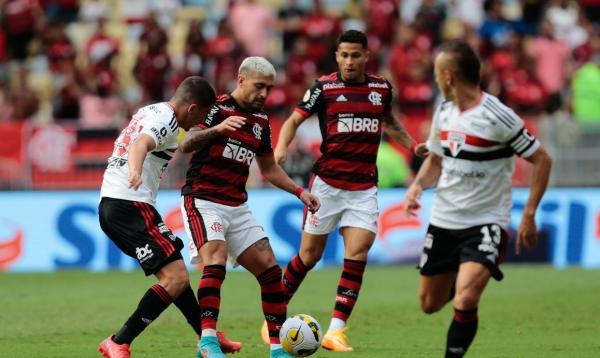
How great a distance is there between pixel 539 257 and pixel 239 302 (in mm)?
6446

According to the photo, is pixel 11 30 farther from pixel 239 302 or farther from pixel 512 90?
pixel 239 302

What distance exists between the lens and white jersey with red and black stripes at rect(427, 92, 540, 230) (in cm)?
880

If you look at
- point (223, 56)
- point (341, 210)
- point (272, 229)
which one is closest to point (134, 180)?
point (341, 210)

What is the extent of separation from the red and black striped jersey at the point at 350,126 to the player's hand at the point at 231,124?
1.96 m

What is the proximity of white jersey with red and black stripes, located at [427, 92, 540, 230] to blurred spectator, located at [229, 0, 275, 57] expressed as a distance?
612 inches

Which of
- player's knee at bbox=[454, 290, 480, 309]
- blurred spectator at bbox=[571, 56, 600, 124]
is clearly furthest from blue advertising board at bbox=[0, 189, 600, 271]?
player's knee at bbox=[454, 290, 480, 309]

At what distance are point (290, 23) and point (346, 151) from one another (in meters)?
14.1

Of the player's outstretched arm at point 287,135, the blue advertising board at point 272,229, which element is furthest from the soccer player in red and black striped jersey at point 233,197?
the blue advertising board at point 272,229

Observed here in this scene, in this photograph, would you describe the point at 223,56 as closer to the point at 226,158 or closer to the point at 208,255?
the point at 226,158

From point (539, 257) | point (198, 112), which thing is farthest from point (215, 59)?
point (198, 112)

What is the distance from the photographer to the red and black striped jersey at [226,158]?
10023mm

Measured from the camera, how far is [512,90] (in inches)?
866

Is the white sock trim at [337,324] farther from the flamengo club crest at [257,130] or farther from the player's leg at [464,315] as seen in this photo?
the player's leg at [464,315]

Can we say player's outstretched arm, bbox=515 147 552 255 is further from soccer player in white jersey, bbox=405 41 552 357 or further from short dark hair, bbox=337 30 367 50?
short dark hair, bbox=337 30 367 50
